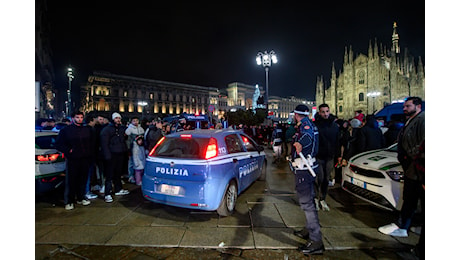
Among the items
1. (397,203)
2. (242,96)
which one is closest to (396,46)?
(242,96)

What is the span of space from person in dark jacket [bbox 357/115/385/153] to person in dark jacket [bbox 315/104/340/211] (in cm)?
183

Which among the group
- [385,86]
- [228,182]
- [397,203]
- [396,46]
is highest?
[396,46]

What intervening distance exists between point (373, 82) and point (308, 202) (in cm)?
6639

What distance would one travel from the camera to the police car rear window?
390 centimetres

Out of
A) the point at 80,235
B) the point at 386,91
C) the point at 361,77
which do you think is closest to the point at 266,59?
the point at 80,235

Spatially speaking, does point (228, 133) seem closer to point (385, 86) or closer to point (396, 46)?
point (385, 86)

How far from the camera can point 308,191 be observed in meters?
3.05

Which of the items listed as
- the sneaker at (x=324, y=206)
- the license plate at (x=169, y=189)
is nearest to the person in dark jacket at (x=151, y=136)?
the license plate at (x=169, y=189)

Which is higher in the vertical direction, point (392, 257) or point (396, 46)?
point (396, 46)

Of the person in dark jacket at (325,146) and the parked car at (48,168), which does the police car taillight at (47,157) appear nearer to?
the parked car at (48,168)

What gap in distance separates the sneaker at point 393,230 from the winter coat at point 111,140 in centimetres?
554

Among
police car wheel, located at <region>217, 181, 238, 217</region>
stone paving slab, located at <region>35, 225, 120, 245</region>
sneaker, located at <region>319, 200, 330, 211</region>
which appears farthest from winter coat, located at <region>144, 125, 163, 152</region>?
sneaker, located at <region>319, 200, 330, 211</region>

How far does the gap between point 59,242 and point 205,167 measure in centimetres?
241

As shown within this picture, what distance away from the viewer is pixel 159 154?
420 cm
